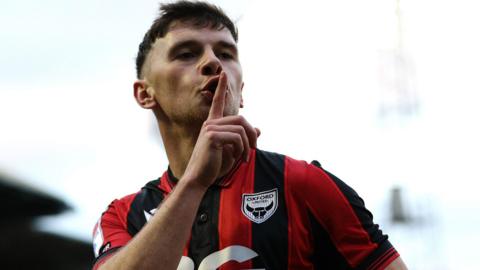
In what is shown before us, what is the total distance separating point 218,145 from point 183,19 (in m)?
1.10

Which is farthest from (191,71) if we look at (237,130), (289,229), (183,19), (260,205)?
(289,229)

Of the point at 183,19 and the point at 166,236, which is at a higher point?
the point at 183,19

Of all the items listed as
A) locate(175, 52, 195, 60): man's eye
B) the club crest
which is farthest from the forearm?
locate(175, 52, 195, 60): man's eye

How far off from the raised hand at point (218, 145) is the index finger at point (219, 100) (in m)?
0.08

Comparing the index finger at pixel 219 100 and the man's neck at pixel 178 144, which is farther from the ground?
the index finger at pixel 219 100

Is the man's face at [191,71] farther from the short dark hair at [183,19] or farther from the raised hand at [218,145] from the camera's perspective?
the raised hand at [218,145]

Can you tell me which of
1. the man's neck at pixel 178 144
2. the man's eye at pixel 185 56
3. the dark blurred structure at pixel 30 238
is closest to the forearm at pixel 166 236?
the man's neck at pixel 178 144

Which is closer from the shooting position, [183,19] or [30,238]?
[183,19]

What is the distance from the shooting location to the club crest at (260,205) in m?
3.00

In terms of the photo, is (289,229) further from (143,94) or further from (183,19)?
(183,19)

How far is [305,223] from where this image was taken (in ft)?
9.68

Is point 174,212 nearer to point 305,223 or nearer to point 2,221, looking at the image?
point 305,223

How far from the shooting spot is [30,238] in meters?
12.8

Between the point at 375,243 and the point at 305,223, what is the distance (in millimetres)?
313
